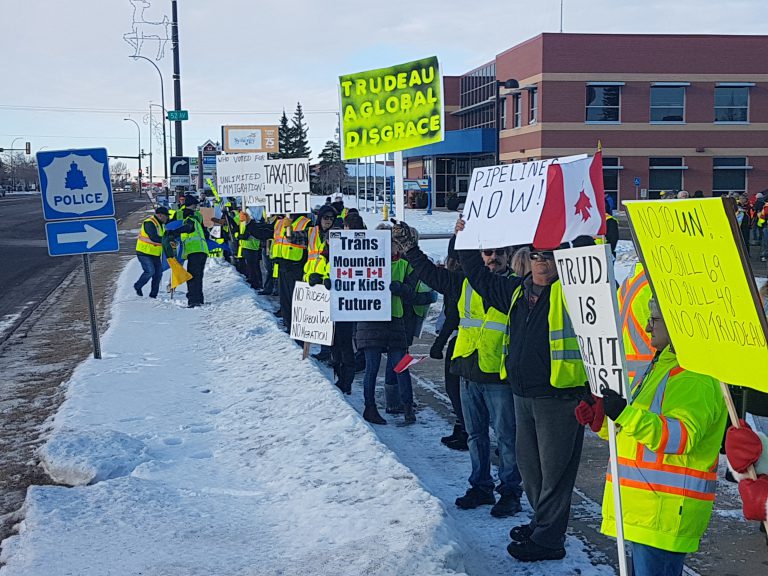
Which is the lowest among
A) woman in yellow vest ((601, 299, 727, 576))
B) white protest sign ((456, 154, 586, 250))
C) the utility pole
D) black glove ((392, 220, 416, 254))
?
woman in yellow vest ((601, 299, 727, 576))

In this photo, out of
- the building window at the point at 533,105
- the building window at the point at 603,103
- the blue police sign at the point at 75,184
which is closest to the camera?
the blue police sign at the point at 75,184

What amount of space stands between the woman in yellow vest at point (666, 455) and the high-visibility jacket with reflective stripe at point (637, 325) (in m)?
0.36

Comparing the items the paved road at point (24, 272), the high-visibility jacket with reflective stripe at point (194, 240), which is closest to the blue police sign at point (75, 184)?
the paved road at point (24, 272)

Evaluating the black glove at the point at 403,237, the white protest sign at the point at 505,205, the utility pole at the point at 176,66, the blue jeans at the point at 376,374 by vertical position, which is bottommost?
the blue jeans at the point at 376,374

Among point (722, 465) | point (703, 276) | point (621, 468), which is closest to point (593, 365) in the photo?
point (621, 468)

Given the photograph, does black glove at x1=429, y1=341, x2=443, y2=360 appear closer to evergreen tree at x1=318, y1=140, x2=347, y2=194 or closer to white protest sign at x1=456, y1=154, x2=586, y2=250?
white protest sign at x1=456, y1=154, x2=586, y2=250

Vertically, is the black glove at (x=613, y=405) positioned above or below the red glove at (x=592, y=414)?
above

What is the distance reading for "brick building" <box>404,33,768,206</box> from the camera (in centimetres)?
4644

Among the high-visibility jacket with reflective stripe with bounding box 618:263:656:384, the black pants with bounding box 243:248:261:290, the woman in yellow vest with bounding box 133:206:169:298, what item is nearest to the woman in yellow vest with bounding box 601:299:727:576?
the high-visibility jacket with reflective stripe with bounding box 618:263:656:384

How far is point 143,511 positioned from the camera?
5.64 metres

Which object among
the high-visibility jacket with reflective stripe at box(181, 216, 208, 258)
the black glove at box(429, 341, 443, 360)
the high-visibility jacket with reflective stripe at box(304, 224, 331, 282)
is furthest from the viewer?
the high-visibility jacket with reflective stripe at box(181, 216, 208, 258)

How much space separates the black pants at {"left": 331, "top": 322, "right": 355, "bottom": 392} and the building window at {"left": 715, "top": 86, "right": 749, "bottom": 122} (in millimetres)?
42652

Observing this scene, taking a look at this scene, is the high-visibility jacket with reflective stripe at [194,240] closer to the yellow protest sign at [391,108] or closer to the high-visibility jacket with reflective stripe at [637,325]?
the yellow protest sign at [391,108]

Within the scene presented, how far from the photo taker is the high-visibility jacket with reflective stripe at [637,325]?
4.23 metres
